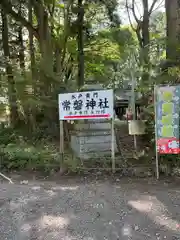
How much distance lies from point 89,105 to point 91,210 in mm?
2057

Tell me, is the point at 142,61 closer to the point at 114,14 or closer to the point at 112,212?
the point at 114,14

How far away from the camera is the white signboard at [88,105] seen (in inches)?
180

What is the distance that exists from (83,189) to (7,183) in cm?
150

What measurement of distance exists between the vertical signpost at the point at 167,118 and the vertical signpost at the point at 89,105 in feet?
2.73

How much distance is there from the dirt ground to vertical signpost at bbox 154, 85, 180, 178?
65 cm


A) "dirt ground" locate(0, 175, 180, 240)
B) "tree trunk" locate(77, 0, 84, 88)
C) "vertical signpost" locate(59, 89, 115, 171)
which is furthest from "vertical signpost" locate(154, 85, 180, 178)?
"tree trunk" locate(77, 0, 84, 88)

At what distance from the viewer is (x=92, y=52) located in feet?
34.9

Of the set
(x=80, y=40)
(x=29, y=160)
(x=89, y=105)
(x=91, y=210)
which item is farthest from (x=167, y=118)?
(x=80, y=40)

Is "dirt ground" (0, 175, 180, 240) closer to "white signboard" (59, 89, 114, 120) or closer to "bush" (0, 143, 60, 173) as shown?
"bush" (0, 143, 60, 173)

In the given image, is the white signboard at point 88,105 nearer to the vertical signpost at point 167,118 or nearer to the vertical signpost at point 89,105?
the vertical signpost at point 89,105

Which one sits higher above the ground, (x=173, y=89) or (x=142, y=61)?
(x=142, y=61)

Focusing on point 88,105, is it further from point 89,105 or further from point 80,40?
point 80,40

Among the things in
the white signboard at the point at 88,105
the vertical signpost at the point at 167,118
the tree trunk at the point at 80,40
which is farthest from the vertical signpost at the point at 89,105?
the tree trunk at the point at 80,40

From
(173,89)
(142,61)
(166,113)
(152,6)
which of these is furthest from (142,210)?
(152,6)
